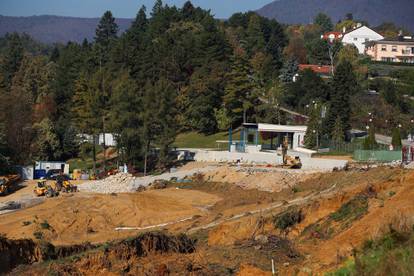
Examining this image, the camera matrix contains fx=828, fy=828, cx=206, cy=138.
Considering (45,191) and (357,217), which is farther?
(45,191)

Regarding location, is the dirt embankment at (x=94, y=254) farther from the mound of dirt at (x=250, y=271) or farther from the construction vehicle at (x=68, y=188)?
the construction vehicle at (x=68, y=188)

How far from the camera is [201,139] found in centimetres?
6253

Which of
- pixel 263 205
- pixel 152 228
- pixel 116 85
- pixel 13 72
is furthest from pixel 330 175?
pixel 13 72

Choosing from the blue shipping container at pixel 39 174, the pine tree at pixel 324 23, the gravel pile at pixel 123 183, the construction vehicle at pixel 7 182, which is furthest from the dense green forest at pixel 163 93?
the pine tree at pixel 324 23

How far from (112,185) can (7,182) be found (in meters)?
6.16

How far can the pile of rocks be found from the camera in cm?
4391

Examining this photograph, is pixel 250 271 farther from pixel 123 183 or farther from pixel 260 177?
pixel 123 183

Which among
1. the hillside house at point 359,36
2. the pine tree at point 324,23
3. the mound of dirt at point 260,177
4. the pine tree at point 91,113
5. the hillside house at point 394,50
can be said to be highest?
the pine tree at point 324,23

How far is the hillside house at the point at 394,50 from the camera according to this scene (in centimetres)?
9906

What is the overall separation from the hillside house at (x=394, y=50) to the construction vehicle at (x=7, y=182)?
61.5m

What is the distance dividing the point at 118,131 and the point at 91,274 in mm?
32337

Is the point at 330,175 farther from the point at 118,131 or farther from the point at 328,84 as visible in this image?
the point at 328,84

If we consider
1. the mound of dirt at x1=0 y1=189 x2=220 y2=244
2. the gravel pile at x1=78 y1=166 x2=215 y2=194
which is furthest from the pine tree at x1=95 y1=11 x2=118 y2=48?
the mound of dirt at x1=0 y1=189 x2=220 y2=244

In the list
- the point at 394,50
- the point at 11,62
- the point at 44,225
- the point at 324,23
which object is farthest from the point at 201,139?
the point at 324,23
